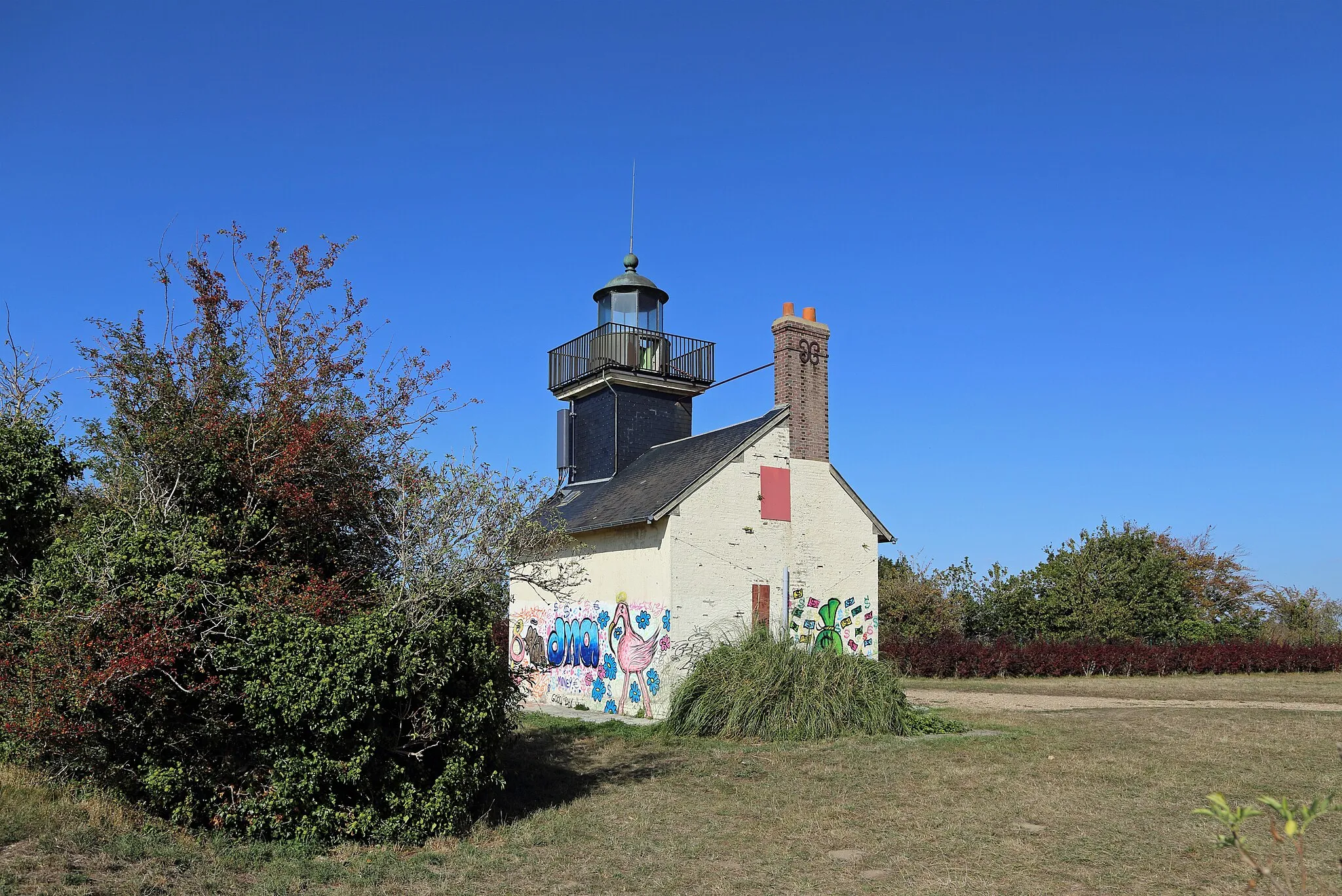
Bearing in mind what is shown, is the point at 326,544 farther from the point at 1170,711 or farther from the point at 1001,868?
the point at 1170,711

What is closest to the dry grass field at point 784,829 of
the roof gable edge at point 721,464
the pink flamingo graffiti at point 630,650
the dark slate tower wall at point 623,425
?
the pink flamingo graffiti at point 630,650

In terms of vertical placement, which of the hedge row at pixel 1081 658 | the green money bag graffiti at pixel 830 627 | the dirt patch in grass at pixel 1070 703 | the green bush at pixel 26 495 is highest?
the green bush at pixel 26 495

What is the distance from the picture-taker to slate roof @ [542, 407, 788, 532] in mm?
17141

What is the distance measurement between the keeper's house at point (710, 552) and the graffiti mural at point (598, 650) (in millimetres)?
34

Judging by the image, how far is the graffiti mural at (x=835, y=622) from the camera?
57.8 ft

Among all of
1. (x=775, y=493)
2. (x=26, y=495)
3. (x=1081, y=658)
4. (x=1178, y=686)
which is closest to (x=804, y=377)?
(x=775, y=493)

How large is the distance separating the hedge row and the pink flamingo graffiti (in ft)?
44.2

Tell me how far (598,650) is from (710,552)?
3.41 metres

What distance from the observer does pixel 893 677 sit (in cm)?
1449

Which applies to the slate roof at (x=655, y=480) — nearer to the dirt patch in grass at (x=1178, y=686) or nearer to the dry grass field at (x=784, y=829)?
the dry grass field at (x=784, y=829)

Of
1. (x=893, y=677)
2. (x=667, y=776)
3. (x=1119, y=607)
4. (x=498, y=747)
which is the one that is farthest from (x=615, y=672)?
(x=1119, y=607)

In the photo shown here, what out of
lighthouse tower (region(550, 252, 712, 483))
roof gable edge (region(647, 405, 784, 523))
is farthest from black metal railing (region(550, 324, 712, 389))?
roof gable edge (region(647, 405, 784, 523))

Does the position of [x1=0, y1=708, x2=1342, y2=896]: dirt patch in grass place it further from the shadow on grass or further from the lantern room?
the lantern room

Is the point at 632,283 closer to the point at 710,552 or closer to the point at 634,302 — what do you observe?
the point at 634,302
